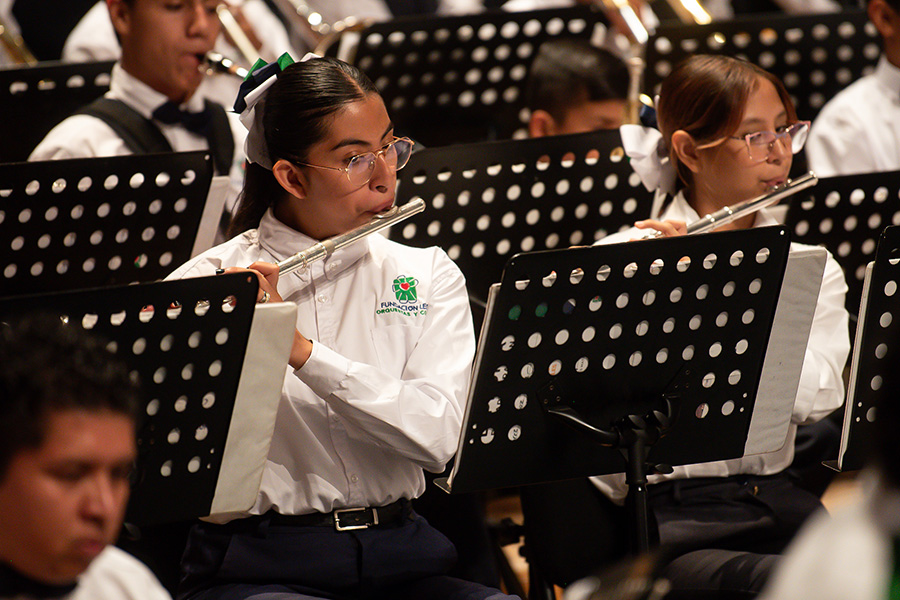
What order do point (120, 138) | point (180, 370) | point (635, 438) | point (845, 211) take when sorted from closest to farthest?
point (180, 370)
point (635, 438)
point (845, 211)
point (120, 138)

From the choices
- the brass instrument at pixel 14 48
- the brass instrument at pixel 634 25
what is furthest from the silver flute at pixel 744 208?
the brass instrument at pixel 14 48

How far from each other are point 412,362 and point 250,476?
42 centimetres

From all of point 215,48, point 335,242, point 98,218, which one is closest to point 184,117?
point 215,48

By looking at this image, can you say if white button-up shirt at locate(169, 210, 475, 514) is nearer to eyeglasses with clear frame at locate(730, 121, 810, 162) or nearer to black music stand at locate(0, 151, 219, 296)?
black music stand at locate(0, 151, 219, 296)

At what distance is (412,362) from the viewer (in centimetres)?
207

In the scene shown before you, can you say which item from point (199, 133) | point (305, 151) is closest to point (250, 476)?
point (305, 151)

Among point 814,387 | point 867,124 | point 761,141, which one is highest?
point 761,141

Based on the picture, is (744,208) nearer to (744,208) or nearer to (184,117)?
(744,208)

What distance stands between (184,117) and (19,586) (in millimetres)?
2070

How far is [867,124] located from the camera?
11.0 feet

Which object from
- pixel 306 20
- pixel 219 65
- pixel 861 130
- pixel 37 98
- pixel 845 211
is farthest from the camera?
pixel 306 20

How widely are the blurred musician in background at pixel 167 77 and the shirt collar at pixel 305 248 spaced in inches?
37.3

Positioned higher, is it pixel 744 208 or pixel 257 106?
pixel 257 106

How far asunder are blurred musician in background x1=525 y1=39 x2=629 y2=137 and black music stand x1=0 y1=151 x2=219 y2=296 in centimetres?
142
